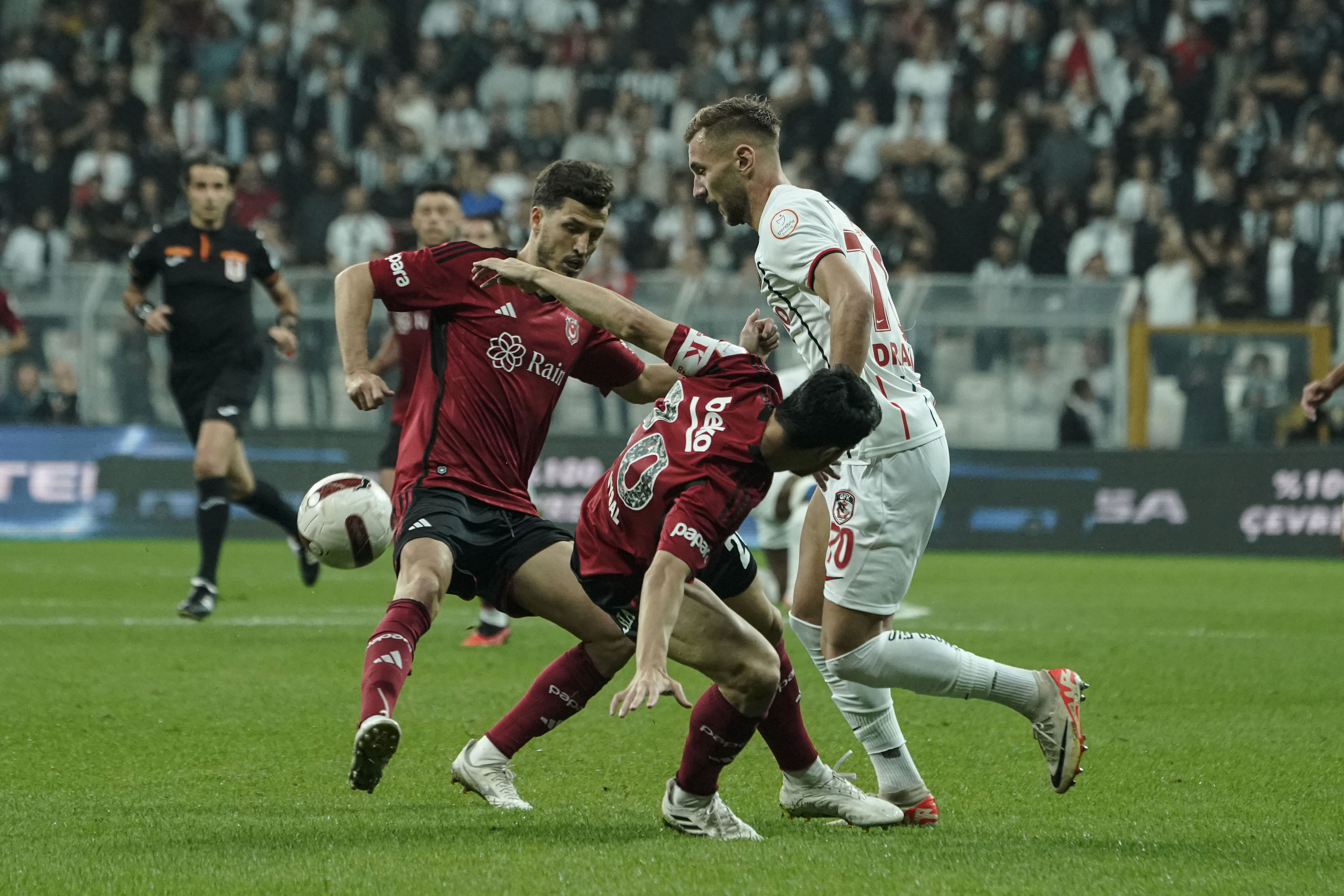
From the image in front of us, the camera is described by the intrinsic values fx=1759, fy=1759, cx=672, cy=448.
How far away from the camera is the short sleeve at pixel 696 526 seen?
428 cm

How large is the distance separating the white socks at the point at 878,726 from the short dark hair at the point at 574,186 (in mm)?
1496

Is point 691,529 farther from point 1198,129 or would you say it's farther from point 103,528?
point 1198,129

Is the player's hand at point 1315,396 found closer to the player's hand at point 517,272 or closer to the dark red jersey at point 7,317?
the player's hand at point 517,272

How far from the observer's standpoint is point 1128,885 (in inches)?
157

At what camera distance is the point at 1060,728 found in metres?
4.91

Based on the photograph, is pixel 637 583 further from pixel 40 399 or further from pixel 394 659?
pixel 40 399

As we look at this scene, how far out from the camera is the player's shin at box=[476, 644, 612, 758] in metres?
5.08

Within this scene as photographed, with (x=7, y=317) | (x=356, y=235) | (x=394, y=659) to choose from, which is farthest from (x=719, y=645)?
(x=356, y=235)

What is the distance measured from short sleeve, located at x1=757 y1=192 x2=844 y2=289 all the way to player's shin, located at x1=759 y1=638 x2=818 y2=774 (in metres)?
1.04

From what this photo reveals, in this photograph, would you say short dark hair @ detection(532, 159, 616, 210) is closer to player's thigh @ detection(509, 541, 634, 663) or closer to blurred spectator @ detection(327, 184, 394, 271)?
player's thigh @ detection(509, 541, 634, 663)

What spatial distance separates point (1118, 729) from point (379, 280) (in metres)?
3.32

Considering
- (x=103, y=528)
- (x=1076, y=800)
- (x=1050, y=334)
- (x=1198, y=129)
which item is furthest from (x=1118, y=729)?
(x=1198, y=129)

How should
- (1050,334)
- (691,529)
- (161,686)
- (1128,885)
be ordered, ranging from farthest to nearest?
1. (1050,334)
2. (161,686)
3. (691,529)
4. (1128,885)

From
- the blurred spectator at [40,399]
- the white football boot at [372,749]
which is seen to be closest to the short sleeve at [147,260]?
the blurred spectator at [40,399]
